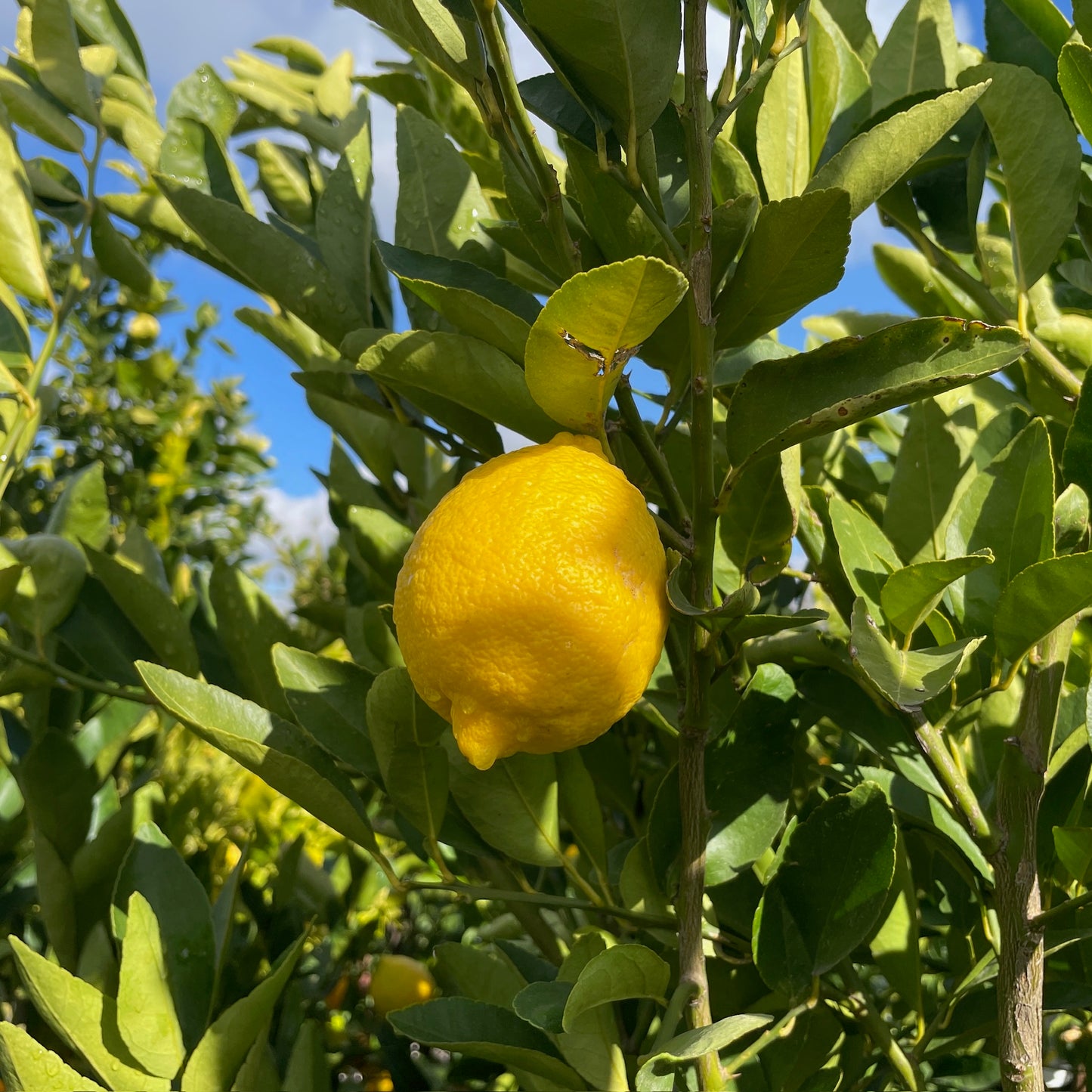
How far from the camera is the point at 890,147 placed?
511 mm

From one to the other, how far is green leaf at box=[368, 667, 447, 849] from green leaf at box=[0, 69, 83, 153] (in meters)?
0.68

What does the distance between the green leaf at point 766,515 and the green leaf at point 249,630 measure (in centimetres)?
39

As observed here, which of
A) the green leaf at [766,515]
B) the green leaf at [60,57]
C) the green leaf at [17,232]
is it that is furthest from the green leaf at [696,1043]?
the green leaf at [60,57]

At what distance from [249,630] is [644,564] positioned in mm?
435

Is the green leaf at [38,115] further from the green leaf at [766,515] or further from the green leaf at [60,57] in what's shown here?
the green leaf at [766,515]

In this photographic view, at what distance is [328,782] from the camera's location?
599 mm

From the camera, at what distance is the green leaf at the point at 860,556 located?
61 centimetres

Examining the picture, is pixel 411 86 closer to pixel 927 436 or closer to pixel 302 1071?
pixel 927 436

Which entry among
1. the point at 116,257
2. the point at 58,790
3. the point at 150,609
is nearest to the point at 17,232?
the point at 116,257

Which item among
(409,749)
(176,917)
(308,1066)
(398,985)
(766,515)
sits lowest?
(398,985)

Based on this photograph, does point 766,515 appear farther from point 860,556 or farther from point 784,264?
point 784,264

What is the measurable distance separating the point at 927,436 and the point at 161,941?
65 cm

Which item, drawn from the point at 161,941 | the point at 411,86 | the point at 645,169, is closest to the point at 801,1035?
the point at 161,941

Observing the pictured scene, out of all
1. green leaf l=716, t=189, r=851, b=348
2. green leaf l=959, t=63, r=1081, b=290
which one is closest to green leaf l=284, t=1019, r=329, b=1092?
green leaf l=716, t=189, r=851, b=348
